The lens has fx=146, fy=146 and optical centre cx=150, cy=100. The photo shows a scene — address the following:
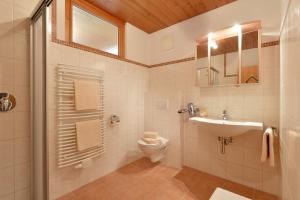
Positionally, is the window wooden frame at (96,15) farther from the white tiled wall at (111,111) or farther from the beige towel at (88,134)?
the beige towel at (88,134)

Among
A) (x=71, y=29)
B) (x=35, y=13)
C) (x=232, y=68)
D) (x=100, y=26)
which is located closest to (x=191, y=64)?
(x=232, y=68)

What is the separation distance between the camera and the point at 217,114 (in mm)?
2006

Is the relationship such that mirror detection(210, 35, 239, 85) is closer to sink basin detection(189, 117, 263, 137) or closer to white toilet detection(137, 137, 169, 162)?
sink basin detection(189, 117, 263, 137)

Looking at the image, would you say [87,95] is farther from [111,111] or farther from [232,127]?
[232,127]

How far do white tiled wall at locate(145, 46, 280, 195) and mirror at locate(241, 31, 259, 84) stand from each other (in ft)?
0.28

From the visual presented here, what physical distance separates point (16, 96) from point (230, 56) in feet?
7.34

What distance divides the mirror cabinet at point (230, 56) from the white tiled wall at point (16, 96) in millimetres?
1943

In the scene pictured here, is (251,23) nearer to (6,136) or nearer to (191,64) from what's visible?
(191,64)

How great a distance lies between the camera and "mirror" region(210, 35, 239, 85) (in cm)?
186

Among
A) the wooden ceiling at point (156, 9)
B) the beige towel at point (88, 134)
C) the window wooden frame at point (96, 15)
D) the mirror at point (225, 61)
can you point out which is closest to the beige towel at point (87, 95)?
the beige towel at point (88, 134)

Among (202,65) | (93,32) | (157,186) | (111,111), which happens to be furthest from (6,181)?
(202,65)

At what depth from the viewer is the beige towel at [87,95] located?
1663 millimetres

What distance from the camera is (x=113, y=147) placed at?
2.19m

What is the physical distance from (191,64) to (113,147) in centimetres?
175
